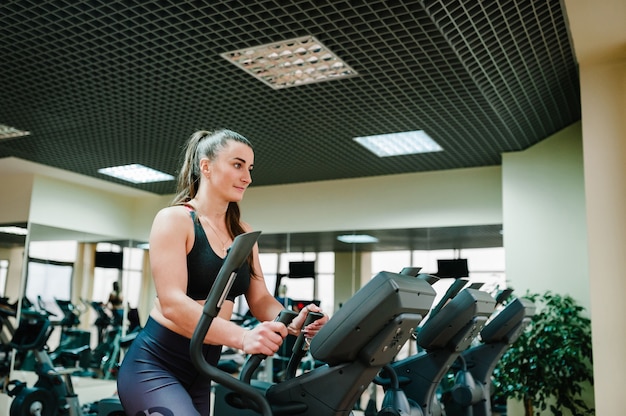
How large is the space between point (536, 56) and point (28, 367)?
21.1ft

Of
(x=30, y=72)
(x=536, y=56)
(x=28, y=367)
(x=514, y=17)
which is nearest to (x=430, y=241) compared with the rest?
(x=536, y=56)

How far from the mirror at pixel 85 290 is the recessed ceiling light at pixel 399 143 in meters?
3.62

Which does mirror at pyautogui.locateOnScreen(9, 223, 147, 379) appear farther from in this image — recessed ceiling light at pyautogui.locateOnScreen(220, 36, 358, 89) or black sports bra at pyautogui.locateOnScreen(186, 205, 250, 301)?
black sports bra at pyautogui.locateOnScreen(186, 205, 250, 301)

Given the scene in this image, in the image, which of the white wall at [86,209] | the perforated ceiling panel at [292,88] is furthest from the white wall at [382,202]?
the white wall at [86,209]

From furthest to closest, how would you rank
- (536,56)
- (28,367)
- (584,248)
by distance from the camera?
1. (28,367)
2. (584,248)
3. (536,56)

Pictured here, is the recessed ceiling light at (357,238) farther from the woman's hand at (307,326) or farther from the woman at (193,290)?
the woman's hand at (307,326)

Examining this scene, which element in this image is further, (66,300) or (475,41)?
(66,300)

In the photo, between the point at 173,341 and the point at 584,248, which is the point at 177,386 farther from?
the point at 584,248

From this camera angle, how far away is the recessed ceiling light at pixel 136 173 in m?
7.20

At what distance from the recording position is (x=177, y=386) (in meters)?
1.47

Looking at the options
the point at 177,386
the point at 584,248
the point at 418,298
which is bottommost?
the point at 177,386

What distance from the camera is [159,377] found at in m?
1.47

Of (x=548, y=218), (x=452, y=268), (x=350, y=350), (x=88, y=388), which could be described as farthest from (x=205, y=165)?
(x=88, y=388)

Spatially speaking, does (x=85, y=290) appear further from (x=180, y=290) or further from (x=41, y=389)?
(x=180, y=290)
